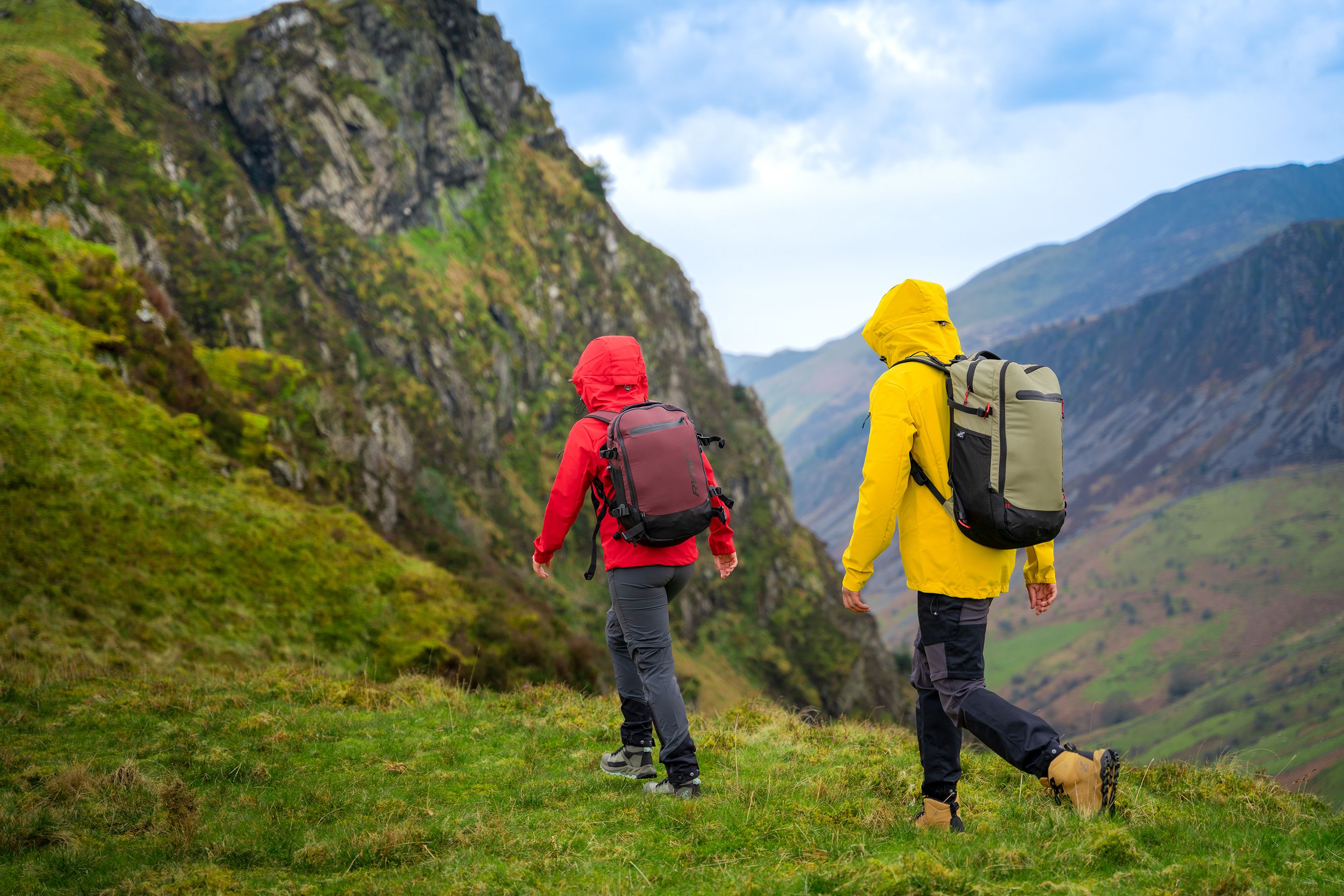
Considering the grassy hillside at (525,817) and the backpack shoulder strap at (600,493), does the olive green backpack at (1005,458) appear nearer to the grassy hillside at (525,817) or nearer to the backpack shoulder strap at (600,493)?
the grassy hillside at (525,817)

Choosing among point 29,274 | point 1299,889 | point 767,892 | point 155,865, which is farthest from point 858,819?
point 29,274

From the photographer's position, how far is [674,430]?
16.8 feet

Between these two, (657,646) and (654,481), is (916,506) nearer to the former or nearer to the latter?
(654,481)

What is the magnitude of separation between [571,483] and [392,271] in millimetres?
55265

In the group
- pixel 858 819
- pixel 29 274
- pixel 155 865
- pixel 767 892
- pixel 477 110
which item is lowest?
pixel 858 819

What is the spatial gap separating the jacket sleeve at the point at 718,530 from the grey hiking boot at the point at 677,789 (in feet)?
5.13

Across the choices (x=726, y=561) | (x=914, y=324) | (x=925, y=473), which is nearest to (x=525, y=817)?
(x=726, y=561)

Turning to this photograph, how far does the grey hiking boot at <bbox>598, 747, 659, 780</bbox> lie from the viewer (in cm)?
570

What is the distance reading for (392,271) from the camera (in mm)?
55375

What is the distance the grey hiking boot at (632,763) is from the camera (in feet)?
18.7

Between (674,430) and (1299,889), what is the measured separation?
384 centimetres

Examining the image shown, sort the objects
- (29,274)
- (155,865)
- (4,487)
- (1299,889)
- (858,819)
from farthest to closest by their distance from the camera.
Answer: (29,274)
(4,487)
(858,819)
(155,865)
(1299,889)

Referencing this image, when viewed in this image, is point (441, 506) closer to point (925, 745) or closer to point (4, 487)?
point (4, 487)

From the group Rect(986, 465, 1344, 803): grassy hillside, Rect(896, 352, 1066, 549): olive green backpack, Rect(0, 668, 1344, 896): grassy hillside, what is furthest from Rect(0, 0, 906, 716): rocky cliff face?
Rect(986, 465, 1344, 803): grassy hillside
